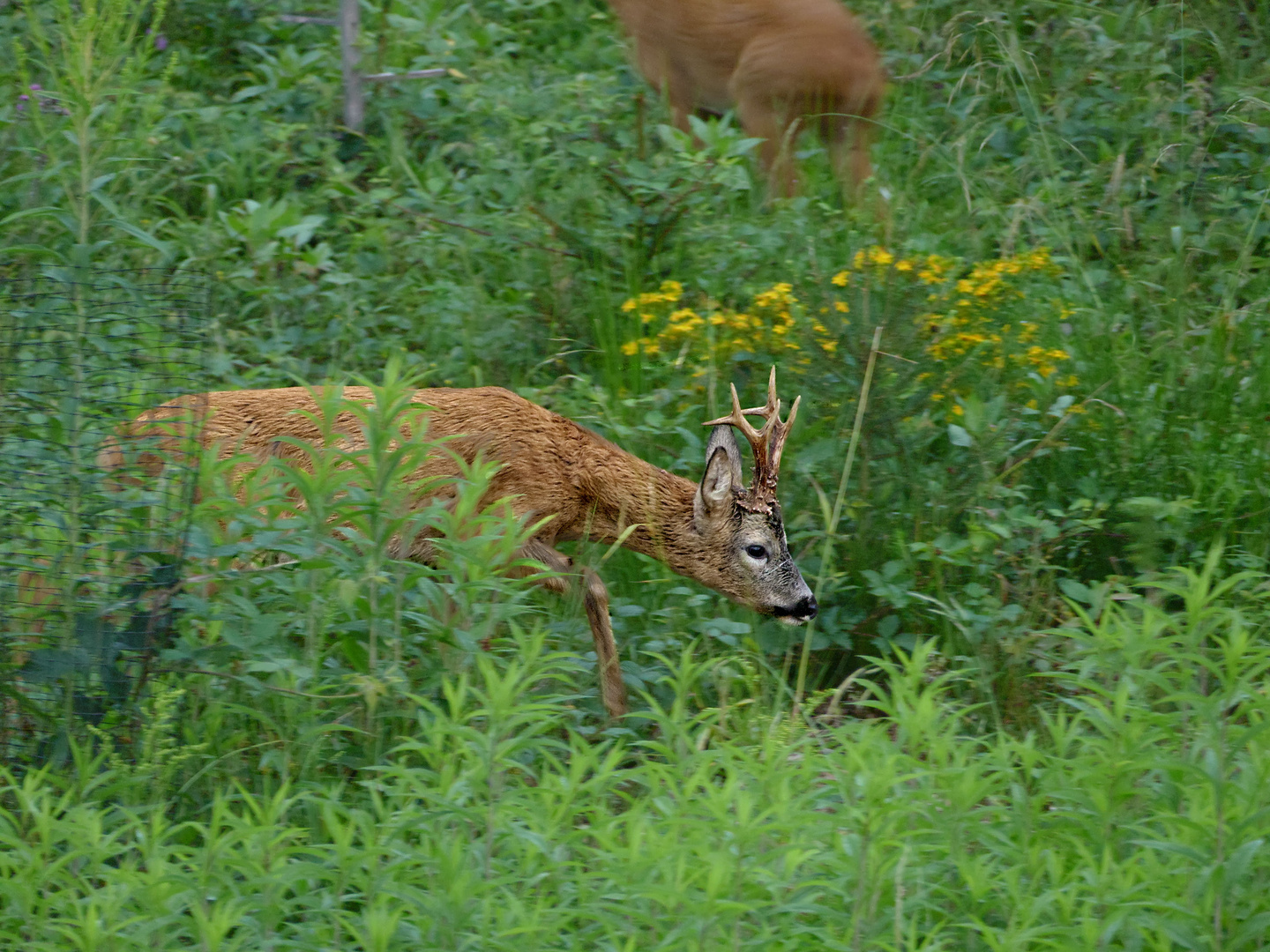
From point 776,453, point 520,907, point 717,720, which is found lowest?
point 717,720

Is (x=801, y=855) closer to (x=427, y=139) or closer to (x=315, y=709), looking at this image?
(x=315, y=709)

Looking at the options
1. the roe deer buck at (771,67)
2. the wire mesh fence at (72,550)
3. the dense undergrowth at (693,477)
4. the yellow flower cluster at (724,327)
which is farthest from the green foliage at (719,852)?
the roe deer buck at (771,67)

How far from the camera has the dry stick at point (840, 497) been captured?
5.07 meters

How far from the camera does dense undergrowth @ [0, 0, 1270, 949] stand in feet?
9.75

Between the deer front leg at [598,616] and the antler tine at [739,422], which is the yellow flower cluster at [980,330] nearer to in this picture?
the antler tine at [739,422]

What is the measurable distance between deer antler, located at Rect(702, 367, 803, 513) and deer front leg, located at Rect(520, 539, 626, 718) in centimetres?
66

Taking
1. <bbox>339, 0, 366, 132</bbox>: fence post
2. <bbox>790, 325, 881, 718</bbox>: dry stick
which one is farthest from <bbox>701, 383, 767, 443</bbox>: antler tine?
<bbox>339, 0, 366, 132</bbox>: fence post

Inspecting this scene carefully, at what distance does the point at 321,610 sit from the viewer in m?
3.74

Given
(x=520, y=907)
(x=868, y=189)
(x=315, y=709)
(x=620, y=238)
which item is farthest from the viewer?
(x=868, y=189)

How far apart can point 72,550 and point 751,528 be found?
93.5 inches

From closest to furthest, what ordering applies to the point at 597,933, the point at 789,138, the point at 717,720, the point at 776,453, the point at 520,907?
the point at 520,907, the point at 597,933, the point at 717,720, the point at 776,453, the point at 789,138

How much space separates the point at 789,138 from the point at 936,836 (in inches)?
204

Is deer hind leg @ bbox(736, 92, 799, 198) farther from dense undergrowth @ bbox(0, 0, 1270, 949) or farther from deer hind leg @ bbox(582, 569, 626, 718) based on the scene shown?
deer hind leg @ bbox(582, 569, 626, 718)

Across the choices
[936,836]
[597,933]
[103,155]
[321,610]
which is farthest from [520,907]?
[103,155]
